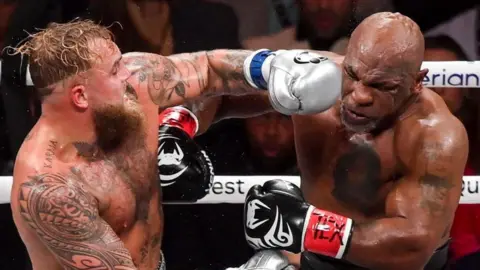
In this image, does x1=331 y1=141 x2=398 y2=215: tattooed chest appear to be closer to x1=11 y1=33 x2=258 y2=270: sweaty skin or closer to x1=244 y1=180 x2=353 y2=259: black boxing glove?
x1=244 y1=180 x2=353 y2=259: black boxing glove

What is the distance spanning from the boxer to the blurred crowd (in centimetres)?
48

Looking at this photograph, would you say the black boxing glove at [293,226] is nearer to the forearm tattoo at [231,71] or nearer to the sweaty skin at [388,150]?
the sweaty skin at [388,150]

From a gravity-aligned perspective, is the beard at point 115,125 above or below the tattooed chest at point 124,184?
above

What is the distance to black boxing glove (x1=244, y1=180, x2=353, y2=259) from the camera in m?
1.55

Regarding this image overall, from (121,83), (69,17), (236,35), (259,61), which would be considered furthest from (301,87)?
(69,17)

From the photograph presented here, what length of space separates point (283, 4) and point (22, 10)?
25.9 inches

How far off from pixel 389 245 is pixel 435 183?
14 cm

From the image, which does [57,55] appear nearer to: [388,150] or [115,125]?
[115,125]

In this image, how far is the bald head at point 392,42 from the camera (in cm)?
150

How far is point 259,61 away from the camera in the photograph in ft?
5.41

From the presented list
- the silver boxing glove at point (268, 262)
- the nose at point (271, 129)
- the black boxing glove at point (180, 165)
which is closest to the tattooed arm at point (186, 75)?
the black boxing glove at point (180, 165)

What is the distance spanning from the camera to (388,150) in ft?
5.40

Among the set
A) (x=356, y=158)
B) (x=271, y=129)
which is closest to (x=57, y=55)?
(x=356, y=158)

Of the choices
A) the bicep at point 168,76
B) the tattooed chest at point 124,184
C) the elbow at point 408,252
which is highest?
the bicep at point 168,76
